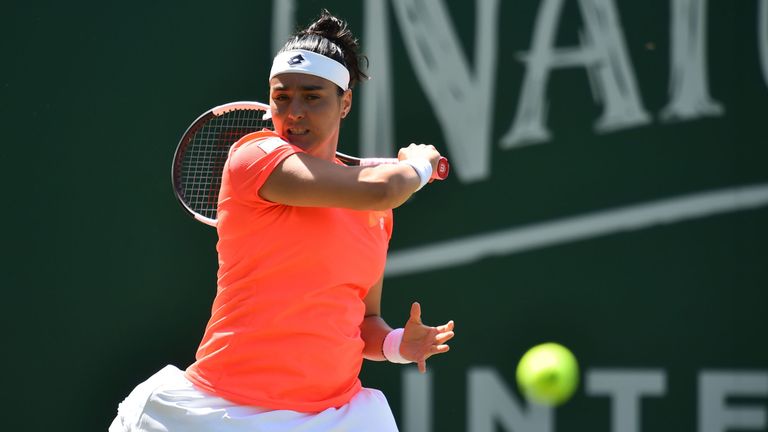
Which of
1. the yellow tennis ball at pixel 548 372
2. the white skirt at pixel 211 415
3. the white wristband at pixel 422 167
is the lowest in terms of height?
the white skirt at pixel 211 415

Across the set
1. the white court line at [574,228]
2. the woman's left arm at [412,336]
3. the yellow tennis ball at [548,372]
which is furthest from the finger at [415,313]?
the white court line at [574,228]

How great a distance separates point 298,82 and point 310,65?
2.1 inches

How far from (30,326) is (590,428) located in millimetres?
2230

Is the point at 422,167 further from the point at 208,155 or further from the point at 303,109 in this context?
the point at 208,155

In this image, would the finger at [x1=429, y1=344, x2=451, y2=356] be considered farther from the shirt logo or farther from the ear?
the ear

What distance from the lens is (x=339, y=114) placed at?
2.52m

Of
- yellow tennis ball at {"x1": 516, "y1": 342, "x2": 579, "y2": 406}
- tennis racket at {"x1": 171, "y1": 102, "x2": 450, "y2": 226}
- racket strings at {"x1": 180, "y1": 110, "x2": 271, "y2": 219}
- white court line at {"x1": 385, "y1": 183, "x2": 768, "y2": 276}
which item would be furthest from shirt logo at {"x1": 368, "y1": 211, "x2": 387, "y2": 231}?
white court line at {"x1": 385, "y1": 183, "x2": 768, "y2": 276}

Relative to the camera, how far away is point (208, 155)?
3309mm

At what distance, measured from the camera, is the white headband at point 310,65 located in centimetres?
244

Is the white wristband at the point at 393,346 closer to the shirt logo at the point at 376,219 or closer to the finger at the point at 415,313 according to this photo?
the finger at the point at 415,313

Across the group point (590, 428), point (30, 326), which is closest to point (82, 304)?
point (30, 326)

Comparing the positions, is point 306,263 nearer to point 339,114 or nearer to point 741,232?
point 339,114

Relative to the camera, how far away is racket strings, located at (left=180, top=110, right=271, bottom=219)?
3.13m

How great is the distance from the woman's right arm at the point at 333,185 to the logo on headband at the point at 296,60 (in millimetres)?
254
